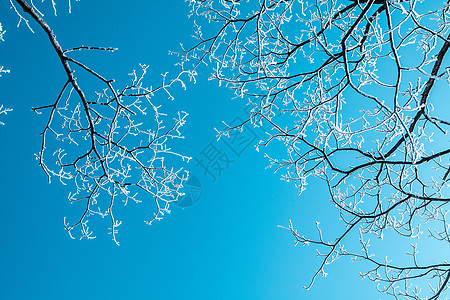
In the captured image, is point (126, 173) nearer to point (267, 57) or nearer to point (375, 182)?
point (267, 57)

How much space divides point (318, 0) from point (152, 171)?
145cm

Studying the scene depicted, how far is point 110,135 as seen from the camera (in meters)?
2.27

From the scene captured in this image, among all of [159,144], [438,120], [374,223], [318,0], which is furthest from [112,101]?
[374,223]

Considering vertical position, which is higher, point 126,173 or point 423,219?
point 423,219

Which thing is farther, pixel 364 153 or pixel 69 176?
pixel 69 176

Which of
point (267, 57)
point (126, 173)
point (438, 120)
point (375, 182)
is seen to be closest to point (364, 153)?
point (438, 120)

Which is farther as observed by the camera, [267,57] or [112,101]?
[267,57]

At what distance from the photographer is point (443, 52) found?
2.53 m

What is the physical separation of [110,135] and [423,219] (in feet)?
7.43

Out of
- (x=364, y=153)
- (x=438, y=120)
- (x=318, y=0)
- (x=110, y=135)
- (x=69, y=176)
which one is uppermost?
(x=318, y=0)

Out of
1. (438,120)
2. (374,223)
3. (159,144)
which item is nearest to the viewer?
(438,120)

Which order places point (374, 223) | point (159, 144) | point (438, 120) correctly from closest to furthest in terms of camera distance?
1. point (438, 120)
2. point (159, 144)
3. point (374, 223)

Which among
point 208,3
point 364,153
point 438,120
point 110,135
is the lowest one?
point 110,135

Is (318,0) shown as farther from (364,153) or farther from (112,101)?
(112,101)
